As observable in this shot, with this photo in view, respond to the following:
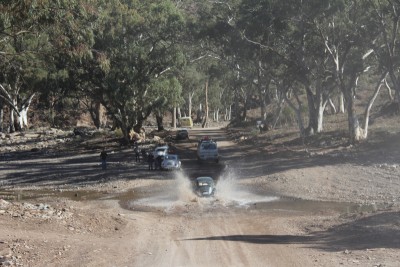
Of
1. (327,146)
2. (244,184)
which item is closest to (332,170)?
(244,184)

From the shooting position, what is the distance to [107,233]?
19.3 meters

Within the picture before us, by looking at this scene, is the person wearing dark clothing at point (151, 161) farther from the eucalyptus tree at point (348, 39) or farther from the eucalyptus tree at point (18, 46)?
the eucalyptus tree at point (348, 39)

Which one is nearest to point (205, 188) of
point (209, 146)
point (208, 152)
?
point (208, 152)

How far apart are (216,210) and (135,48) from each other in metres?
27.7

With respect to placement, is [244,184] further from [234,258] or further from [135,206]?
[234,258]

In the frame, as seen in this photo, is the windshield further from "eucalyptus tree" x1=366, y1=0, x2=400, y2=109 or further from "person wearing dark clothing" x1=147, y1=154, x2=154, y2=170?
"eucalyptus tree" x1=366, y1=0, x2=400, y2=109

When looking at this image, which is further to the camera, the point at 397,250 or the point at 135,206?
the point at 135,206

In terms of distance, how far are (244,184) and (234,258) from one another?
57.0 feet

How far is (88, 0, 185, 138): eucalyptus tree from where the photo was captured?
1868 inches

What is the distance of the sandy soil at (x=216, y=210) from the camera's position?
15.7m

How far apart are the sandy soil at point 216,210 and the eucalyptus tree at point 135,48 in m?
6.55

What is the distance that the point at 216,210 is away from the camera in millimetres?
24438

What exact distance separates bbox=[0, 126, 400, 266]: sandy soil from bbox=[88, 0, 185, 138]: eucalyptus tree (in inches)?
258

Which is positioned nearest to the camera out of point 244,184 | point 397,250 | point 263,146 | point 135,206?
point 397,250
